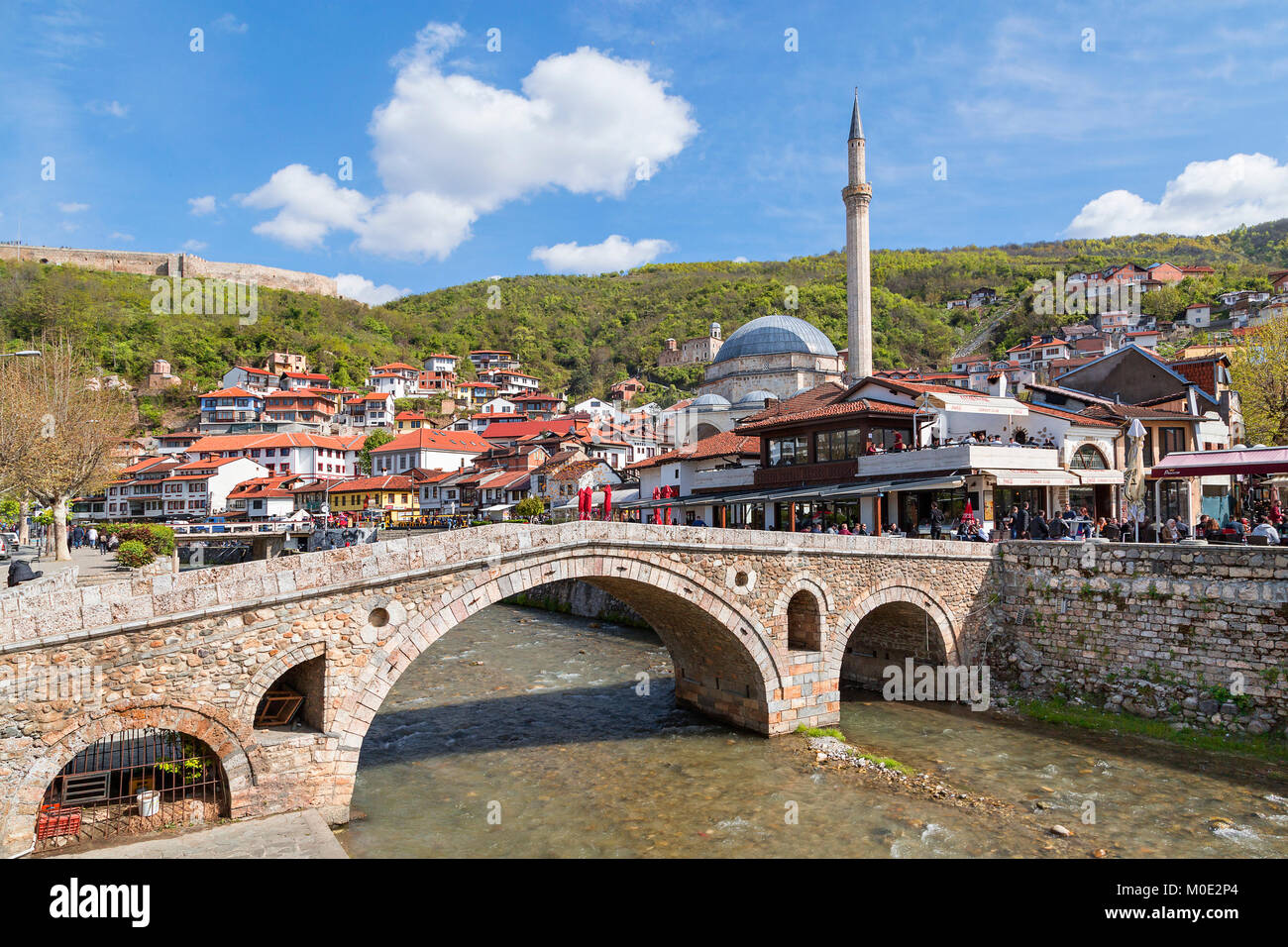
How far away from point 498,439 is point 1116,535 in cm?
5982

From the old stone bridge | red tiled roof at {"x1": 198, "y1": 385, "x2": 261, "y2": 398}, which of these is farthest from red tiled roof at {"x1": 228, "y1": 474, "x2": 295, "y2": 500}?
the old stone bridge

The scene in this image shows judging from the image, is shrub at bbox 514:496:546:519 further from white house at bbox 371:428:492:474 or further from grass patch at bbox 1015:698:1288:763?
white house at bbox 371:428:492:474

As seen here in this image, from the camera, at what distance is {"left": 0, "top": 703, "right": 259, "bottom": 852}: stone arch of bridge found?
7.58m

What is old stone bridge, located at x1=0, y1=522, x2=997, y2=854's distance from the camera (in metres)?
7.88

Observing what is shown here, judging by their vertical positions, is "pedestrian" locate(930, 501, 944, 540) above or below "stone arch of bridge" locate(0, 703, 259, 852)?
above

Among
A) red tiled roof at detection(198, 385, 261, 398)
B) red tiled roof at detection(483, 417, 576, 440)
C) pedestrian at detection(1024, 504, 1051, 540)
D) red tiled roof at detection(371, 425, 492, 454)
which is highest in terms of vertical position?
red tiled roof at detection(198, 385, 261, 398)

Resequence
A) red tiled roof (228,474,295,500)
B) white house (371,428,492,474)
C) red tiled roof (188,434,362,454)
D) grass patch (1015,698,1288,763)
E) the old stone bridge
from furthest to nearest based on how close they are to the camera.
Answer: red tiled roof (188,434,362,454) → white house (371,428,492,474) → red tiled roof (228,474,295,500) → grass patch (1015,698,1288,763) → the old stone bridge

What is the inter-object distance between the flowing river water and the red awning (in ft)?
20.8

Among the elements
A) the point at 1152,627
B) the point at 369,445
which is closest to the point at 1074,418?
the point at 1152,627

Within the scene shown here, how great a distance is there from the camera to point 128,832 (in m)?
8.42

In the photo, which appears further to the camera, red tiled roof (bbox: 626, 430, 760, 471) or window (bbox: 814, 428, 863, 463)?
red tiled roof (bbox: 626, 430, 760, 471)

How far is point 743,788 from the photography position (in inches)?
479

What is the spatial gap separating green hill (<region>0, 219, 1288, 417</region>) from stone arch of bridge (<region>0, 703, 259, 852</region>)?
82.0 metres

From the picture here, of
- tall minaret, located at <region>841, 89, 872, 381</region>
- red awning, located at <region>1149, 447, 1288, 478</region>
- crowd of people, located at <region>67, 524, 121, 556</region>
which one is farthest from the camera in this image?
tall minaret, located at <region>841, 89, 872, 381</region>
